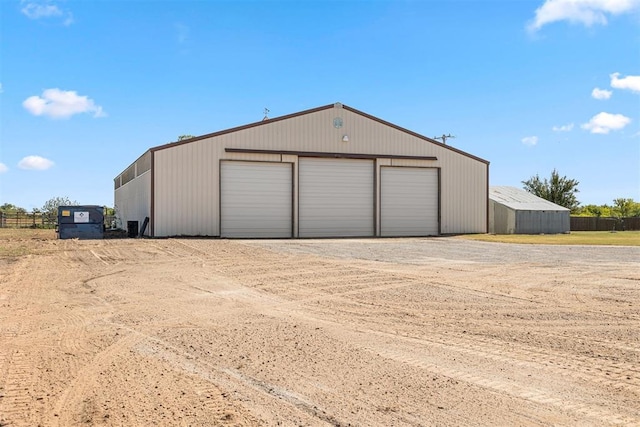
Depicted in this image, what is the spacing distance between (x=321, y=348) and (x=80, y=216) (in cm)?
2243

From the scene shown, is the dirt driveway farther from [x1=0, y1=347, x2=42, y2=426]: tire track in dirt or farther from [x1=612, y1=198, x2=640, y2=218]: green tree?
[x1=612, y1=198, x2=640, y2=218]: green tree

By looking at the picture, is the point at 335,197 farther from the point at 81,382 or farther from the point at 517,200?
the point at 81,382

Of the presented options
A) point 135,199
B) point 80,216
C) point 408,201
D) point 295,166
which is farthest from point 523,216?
point 80,216

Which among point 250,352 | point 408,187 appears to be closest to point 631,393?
point 250,352

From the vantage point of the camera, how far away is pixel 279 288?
35.9 feet

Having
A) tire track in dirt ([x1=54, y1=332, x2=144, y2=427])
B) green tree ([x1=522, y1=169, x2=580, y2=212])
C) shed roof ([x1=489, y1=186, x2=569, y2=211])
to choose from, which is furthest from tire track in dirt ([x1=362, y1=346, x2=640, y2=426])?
green tree ([x1=522, y1=169, x2=580, y2=212])

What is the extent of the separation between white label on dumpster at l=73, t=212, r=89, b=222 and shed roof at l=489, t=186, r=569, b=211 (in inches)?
1052

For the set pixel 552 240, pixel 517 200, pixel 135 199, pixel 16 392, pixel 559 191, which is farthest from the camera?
pixel 559 191

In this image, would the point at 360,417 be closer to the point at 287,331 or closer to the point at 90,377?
the point at 90,377

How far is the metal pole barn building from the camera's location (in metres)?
25.4

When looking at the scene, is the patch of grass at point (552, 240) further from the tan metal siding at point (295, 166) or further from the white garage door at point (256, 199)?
the white garage door at point (256, 199)

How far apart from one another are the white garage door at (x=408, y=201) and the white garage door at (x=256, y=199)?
5482 millimetres

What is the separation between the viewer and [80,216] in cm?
2536

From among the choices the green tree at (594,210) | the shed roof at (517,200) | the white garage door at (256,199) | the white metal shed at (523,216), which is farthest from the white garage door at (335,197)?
the green tree at (594,210)
